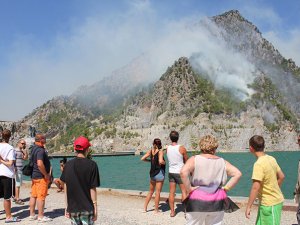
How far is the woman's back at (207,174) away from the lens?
582 cm

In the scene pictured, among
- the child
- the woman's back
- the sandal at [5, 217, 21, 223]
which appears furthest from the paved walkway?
the woman's back

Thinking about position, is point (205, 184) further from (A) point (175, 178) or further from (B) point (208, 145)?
(A) point (175, 178)

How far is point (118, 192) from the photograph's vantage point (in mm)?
15680

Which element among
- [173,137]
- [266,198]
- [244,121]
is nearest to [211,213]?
[266,198]

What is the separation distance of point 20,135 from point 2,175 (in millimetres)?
165034

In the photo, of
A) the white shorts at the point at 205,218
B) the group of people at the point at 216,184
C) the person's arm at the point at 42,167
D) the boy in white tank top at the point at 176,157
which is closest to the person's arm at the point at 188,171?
the group of people at the point at 216,184

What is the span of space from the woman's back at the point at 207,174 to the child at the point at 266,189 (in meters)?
0.79

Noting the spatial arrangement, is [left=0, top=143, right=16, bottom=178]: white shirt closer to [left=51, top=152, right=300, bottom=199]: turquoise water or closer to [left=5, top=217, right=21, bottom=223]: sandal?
[left=5, top=217, right=21, bottom=223]: sandal

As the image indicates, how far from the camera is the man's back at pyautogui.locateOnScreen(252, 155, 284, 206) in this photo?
6.32 metres

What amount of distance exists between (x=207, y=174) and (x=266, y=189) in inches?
50.0

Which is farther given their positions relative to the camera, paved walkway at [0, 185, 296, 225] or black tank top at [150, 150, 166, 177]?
black tank top at [150, 150, 166, 177]

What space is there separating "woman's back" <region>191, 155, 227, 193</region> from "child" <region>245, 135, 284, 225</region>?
79 cm

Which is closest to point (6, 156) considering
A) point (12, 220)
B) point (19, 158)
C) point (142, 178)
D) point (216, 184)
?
point (12, 220)

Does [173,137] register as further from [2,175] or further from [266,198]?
[2,175]
